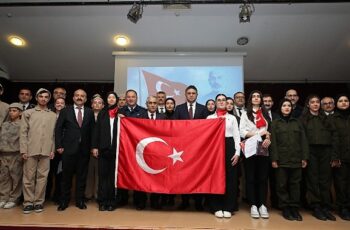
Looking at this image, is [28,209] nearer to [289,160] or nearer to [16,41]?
[289,160]

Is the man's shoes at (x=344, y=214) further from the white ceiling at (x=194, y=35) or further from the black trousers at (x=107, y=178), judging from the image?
the white ceiling at (x=194, y=35)

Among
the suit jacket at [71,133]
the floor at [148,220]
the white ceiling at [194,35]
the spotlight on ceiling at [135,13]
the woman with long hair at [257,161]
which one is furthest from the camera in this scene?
the white ceiling at [194,35]

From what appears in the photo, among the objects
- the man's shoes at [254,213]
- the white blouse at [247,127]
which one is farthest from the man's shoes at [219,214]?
the white blouse at [247,127]

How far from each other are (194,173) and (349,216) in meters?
1.80

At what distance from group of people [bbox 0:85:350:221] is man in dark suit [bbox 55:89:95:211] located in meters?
0.01

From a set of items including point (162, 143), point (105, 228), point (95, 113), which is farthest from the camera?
point (95, 113)

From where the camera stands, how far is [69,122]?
139 inches

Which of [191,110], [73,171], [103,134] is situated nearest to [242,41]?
[191,110]

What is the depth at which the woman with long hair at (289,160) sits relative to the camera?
323cm

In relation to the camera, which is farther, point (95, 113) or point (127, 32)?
point (127, 32)

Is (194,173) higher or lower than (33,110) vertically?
lower

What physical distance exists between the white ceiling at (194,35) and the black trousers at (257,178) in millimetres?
2883

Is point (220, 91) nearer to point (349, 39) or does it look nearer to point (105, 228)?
point (349, 39)

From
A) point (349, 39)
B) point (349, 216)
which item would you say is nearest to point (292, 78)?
point (349, 39)
